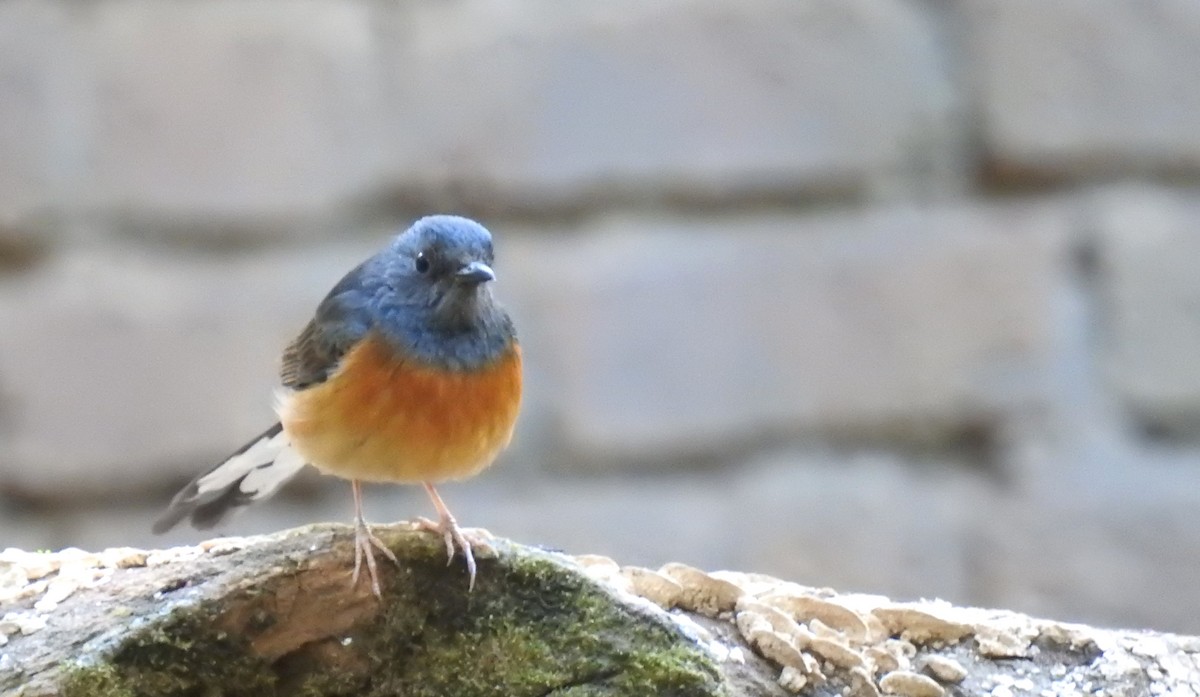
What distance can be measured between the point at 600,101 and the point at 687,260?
37cm

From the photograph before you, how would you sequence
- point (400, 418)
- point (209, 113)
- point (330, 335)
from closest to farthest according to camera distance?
1. point (400, 418)
2. point (330, 335)
3. point (209, 113)

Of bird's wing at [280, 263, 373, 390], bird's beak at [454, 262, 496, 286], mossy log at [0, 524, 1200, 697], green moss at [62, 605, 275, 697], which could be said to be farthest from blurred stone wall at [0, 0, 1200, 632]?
green moss at [62, 605, 275, 697]

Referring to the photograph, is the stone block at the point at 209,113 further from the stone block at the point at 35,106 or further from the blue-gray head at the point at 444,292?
the blue-gray head at the point at 444,292

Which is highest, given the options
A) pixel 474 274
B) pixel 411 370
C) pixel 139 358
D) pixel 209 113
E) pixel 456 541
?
pixel 209 113

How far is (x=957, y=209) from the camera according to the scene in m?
2.88

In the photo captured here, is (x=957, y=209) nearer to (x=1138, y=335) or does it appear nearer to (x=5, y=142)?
(x=1138, y=335)

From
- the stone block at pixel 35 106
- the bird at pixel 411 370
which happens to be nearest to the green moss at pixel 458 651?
the bird at pixel 411 370

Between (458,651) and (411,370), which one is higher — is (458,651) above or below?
below

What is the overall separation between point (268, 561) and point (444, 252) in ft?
1.53

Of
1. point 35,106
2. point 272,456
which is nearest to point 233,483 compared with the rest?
point 272,456

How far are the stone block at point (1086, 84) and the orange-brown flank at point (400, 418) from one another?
1.66 m

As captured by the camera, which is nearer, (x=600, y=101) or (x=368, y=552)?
(x=368, y=552)

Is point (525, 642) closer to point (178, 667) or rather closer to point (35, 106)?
point (178, 667)

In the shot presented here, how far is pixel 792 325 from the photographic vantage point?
9.50 feet
